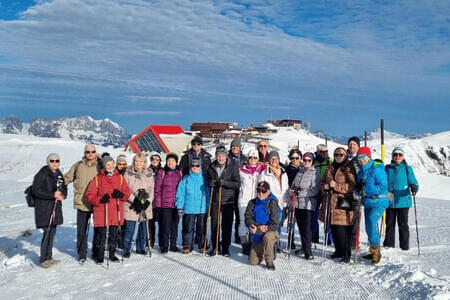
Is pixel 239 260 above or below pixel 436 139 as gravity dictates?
below

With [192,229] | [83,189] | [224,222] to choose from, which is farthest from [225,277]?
[83,189]

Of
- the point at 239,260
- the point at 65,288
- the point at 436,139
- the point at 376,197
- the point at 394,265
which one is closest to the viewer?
the point at 65,288

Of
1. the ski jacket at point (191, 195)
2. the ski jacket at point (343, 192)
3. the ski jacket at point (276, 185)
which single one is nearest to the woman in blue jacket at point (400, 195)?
the ski jacket at point (343, 192)

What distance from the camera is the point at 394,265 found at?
19.7 feet

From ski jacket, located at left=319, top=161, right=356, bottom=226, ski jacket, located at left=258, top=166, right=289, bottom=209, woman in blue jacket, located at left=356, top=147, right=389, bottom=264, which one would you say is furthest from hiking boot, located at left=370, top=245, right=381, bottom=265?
ski jacket, located at left=258, top=166, right=289, bottom=209

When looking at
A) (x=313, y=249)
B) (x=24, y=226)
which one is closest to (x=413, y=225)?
(x=313, y=249)

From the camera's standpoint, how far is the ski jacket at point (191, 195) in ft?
24.4

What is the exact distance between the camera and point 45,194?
6.45 metres

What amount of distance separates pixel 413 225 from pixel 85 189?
8471mm

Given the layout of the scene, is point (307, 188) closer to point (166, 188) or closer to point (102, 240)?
point (166, 188)

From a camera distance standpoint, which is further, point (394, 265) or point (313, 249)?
point (313, 249)

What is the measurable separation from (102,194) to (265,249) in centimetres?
283

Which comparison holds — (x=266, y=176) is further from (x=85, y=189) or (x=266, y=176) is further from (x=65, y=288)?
(x=65, y=288)

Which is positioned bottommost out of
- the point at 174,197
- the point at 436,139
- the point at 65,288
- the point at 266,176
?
the point at 65,288
